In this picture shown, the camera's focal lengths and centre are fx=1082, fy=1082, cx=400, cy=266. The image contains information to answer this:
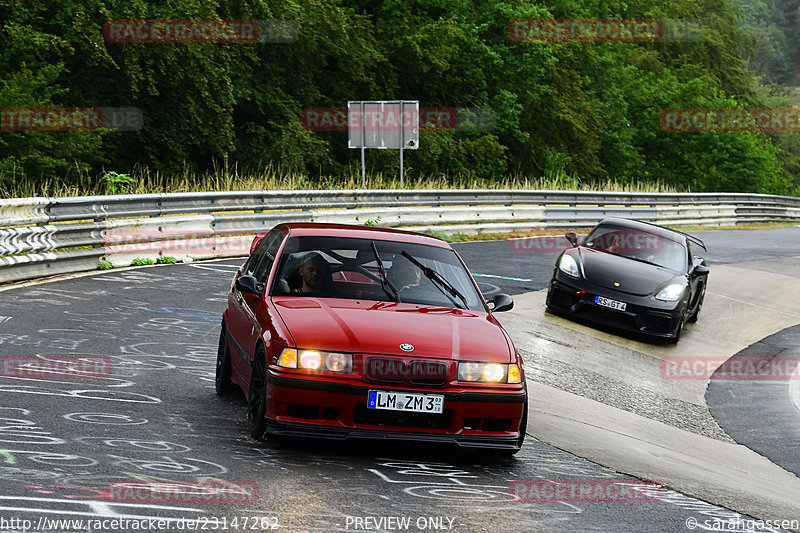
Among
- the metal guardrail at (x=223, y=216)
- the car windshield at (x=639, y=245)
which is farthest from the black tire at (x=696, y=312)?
the metal guardrail at (x=223, y=216)

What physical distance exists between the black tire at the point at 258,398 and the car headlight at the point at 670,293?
8548 mm

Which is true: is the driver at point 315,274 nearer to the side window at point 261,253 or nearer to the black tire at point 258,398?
the side window at point 261,253

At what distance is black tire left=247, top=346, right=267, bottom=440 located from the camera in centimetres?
648

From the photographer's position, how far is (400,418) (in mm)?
6324

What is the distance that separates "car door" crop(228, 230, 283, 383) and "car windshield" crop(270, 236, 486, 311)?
0.24 metres

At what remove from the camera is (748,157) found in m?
64.0

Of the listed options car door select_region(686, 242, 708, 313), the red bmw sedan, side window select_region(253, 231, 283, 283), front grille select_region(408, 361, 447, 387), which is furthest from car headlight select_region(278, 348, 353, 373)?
car door select_region(686, 242, 708, 313)

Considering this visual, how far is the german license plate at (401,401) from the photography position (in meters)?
6.27

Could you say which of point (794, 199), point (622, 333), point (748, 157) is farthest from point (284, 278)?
point (748, 157)

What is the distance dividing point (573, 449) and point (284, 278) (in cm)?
235

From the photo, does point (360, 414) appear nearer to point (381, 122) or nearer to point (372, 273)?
point (372, 273)

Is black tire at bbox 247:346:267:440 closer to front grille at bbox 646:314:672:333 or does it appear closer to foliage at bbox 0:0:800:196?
front grille at bbox 646:314:672:333

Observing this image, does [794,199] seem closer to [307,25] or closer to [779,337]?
[307,25]

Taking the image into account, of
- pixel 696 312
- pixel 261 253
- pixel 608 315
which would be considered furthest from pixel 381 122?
pixel 261 253
